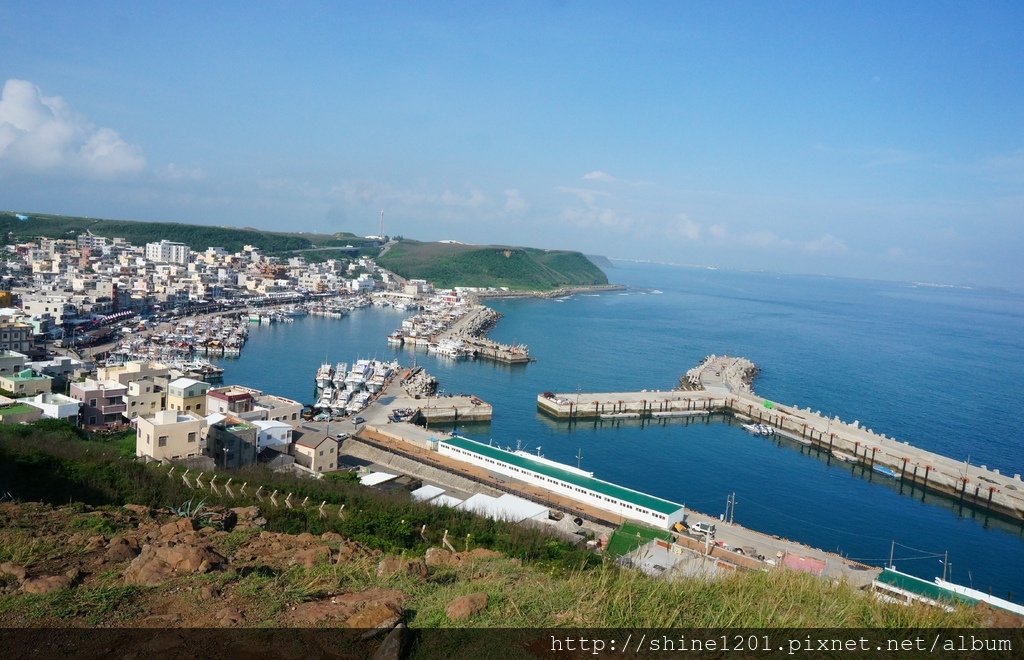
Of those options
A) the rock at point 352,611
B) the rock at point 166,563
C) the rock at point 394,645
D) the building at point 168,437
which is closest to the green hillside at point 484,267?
the building at point 168,437

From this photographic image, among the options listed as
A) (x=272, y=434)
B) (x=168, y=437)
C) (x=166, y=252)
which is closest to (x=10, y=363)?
(x=168, y=437)

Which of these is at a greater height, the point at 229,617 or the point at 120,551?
the point at 229,617

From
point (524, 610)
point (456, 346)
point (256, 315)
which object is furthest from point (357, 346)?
point (524, 610)

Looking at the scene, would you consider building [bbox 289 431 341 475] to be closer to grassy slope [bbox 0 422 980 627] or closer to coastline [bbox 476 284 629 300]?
grassy slope [bbox 0 422 980 627]

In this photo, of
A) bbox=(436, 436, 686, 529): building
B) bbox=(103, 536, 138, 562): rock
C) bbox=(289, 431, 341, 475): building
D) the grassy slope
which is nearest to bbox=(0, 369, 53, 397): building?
bbox=(289, 431, 341, 475): building

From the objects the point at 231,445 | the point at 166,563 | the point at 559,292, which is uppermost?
the point at 559,292

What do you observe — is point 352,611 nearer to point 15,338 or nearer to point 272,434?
point 272,434

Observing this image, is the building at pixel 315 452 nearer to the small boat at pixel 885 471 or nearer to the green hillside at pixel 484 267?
the small boat at pixel 885 471

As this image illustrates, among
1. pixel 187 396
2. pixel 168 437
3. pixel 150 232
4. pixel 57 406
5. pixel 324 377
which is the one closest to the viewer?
pixel 168 437
